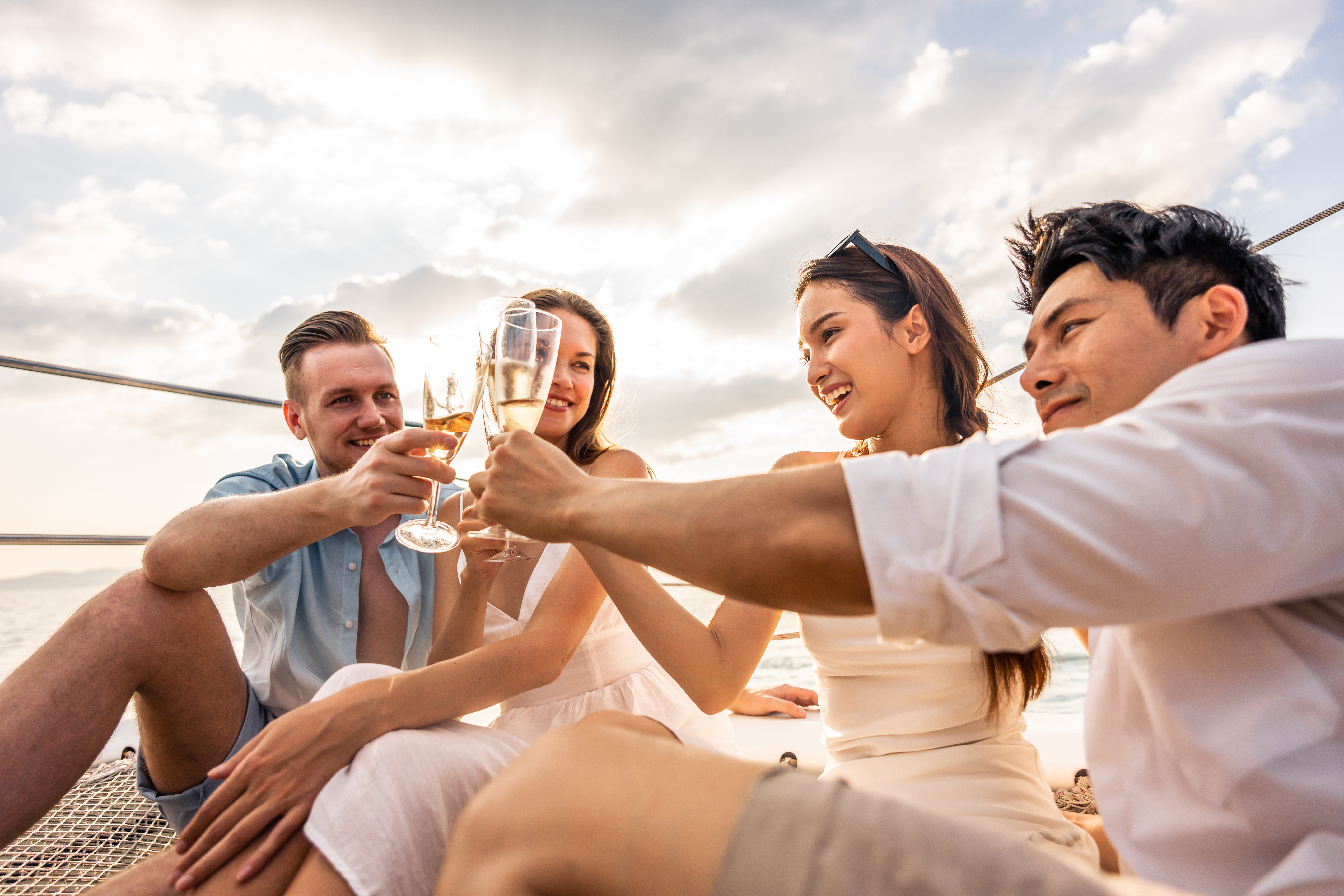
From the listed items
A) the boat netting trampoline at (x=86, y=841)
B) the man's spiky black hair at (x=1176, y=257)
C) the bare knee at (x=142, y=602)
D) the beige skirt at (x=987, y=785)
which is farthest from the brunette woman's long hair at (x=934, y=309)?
the boat netting trampoline at (x=86, y=841)

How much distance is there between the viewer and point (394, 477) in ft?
4.51

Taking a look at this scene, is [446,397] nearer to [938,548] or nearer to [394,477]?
[394,477]

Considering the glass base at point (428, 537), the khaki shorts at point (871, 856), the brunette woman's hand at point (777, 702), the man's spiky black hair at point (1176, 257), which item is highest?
the man's spiky black hair at point (1176, 257)

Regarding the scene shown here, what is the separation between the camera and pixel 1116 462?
0.60m

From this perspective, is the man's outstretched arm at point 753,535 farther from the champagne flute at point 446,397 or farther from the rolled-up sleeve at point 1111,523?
the champagne flute at point 446,397

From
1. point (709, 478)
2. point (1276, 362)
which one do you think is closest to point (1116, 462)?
point (1276, 362)

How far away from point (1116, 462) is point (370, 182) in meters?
9.00

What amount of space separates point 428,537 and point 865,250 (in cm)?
137

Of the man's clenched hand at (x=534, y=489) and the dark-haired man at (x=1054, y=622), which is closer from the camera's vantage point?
the dark-haired man at (x=1054, y=622)

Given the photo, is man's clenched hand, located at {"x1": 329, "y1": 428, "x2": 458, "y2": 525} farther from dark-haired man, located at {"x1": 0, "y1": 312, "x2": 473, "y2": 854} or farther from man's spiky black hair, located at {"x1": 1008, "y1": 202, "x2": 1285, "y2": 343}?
man's spiky black hair, located at {"x1": 1008, "y1": 202, "x2": 1285, "y2": 343}

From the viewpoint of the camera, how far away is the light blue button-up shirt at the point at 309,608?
72.5 inches

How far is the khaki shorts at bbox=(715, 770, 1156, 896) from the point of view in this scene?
421mm

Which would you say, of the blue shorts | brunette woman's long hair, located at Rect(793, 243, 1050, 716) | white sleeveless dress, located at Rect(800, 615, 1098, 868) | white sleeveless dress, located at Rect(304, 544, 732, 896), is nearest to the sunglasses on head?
brunette woman's long hair, located at Rect(793, 243, 1050, 716)

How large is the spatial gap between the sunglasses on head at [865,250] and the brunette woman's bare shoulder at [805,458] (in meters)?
0.52
